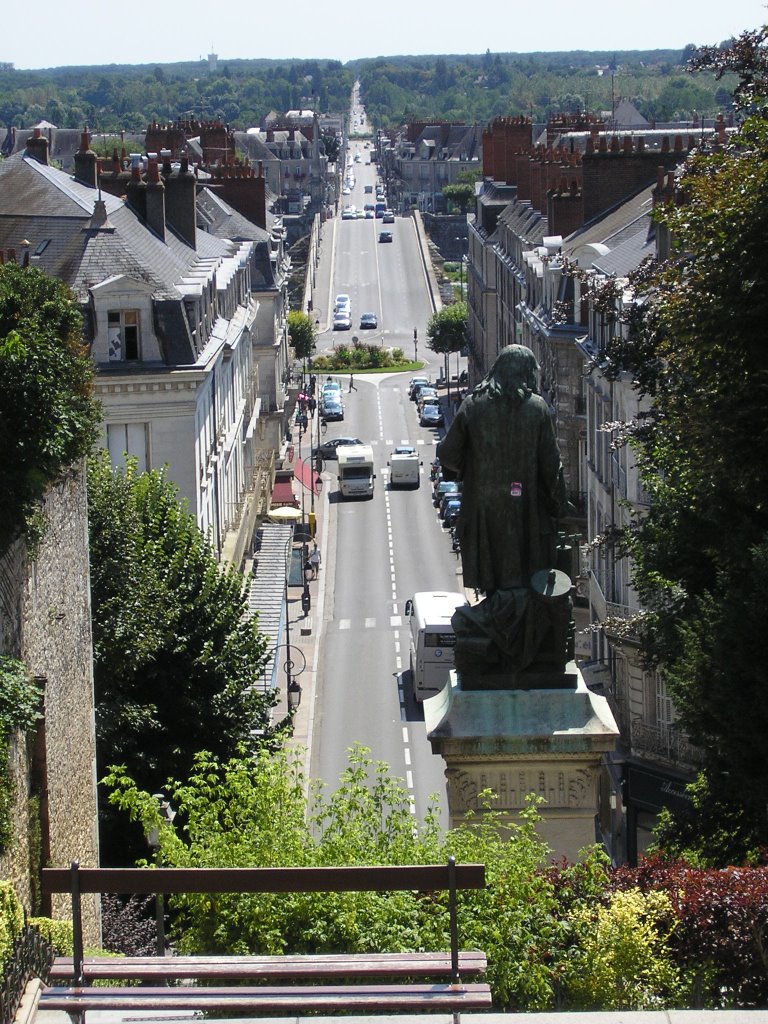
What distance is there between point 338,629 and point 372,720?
13.2 m

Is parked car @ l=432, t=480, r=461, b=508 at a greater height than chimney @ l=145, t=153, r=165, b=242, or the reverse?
chimney @ l=145, t=153, r=165, b=242

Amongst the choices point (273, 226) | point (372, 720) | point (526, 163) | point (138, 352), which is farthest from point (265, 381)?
point (138, 352)

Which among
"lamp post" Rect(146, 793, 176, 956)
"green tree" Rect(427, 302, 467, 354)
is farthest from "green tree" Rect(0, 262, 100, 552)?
"green tree" Rect(427, 302, 467, 354)

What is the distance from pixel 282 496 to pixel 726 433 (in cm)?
6350

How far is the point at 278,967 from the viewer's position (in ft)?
41.9

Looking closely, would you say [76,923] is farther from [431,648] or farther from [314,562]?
[314,562]

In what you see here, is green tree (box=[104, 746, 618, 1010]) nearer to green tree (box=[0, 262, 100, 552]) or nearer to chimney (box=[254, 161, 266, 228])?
green tree (box=[0, 262, 100, 552])

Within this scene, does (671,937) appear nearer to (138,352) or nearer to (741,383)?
(741,383)

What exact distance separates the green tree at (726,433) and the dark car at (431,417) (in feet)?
289

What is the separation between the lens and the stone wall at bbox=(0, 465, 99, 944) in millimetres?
22875

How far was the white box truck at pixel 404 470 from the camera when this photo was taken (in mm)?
100188

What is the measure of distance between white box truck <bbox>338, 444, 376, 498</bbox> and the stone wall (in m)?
67.9

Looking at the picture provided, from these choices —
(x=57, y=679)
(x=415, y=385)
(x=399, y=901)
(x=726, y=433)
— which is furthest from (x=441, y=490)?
(x=399, y=901)

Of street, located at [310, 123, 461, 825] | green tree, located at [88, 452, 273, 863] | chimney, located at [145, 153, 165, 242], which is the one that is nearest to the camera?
green tree, located at [88, 452, 273, 863]
